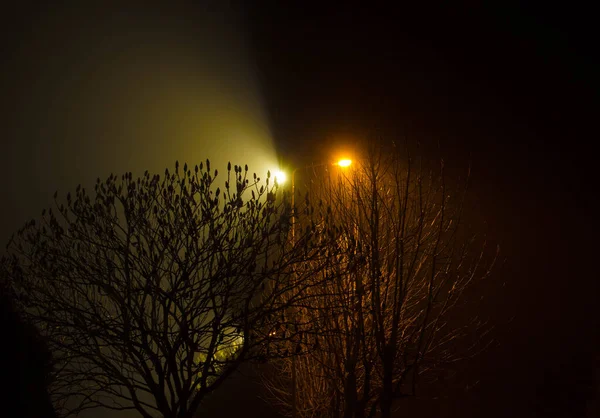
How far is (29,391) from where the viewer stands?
5.82 m

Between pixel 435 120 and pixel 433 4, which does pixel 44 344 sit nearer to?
pixel 435 120

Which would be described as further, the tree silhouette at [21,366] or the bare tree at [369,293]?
the bare tree at [369,293]

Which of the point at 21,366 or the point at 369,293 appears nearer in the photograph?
the point at 21,366

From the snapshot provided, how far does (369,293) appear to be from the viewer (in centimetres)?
767

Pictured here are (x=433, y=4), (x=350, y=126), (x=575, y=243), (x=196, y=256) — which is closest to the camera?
(x=196, y=256)

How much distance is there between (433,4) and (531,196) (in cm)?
528

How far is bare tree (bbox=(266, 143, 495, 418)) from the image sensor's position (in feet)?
20.4

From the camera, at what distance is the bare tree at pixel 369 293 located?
245 inches

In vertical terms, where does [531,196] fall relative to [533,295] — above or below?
above

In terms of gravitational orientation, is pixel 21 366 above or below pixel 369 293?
below

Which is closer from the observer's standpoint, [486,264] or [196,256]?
[196,256]

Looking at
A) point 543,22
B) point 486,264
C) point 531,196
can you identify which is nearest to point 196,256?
point 486,264

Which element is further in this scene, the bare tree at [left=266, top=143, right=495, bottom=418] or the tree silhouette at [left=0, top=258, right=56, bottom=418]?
the bare tree at [left=266, top=143, right=495, bottom=418]

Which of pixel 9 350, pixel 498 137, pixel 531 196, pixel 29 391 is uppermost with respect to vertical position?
pixel 498 137
